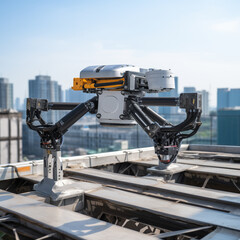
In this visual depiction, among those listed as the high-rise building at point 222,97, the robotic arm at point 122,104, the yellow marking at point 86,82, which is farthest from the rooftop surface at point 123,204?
the high-rise building at point 222,97

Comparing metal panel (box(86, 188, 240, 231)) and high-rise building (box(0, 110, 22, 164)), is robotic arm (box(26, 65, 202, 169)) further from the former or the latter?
high-rise building (box(0, 110, 22, 164))

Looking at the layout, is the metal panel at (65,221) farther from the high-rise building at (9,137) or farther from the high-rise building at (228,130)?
the high-rise building at (228,130)

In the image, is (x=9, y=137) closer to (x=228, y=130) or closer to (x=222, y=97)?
(x=228, y=130)

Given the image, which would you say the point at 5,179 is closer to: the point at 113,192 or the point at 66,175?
the point at 66,175

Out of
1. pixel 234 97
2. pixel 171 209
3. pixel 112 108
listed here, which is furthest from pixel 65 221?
pixel 234 97

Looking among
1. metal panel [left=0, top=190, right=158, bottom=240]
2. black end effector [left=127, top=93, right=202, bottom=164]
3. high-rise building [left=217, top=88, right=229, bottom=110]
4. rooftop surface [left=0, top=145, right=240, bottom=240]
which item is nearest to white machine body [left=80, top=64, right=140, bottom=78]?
black end effector [left=127, top=93, right=202, bottom=164]
